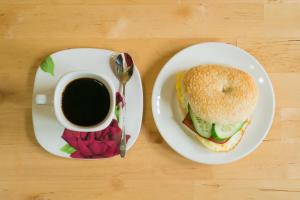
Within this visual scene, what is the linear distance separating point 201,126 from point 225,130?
51mm

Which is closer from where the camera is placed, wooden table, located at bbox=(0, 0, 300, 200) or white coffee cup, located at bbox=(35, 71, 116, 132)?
white coffee cup, located at bbox=(35, 71, 116, 132)

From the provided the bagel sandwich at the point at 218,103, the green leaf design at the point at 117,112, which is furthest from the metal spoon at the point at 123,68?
the bagel sandwich at the point at 218,103

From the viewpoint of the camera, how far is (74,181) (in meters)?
0.85

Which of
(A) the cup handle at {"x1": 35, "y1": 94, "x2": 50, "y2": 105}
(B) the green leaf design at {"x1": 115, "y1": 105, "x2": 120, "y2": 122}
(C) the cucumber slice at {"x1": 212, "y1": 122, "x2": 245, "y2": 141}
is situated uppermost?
(A) the cup handle at {"x1": 35, "y1": 94, "x2": 50, "y2": 105}

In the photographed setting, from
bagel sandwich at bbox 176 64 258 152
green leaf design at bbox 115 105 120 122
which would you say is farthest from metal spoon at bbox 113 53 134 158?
bagel sandwich at bbox 176 64 258 152

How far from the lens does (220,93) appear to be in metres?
0.80

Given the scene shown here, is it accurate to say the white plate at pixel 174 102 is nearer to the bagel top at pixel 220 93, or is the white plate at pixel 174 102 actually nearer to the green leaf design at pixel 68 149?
the bagel top at pixel 220 93

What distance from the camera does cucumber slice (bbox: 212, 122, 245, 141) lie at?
0.81 m

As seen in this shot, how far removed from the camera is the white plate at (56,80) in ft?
2.68

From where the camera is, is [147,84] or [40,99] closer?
[40,99]

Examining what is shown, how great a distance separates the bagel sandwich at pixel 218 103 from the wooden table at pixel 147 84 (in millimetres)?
76

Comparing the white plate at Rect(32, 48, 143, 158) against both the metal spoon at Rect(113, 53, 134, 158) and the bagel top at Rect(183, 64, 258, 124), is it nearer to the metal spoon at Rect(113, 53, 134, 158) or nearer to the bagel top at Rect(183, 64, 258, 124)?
the metal spoon at Rect(113, 53, 134, 158)

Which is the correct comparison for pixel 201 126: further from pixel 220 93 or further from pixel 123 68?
pixel 123 68

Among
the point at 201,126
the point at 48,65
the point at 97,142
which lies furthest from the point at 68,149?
the point at 201,126
